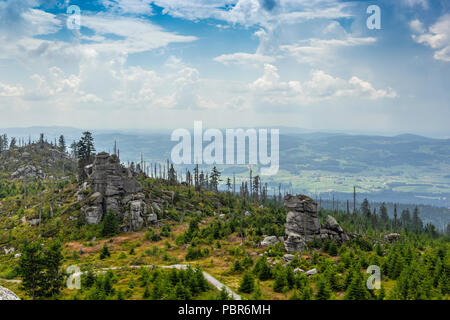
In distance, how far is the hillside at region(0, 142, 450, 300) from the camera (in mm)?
37656

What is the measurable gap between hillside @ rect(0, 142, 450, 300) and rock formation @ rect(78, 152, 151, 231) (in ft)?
0.97

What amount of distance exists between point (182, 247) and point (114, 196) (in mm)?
28982

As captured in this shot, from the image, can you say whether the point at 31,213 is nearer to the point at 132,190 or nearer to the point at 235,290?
the point at 132,190

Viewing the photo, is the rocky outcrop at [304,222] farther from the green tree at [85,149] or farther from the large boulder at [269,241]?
the green tree at [85,149]

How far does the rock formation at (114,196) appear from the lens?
3036 inches

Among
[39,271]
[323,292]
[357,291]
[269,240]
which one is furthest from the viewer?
[269,240]

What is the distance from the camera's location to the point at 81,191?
275ft

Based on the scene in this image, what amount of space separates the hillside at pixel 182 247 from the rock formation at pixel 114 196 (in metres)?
0.30

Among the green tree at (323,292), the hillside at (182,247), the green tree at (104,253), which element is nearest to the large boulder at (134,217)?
the hillside at (182,247)

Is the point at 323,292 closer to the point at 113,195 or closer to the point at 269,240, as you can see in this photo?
the point at 269,240

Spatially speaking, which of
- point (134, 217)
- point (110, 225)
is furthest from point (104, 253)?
point (134, 217)

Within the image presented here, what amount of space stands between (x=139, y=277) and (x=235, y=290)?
17.0 metres

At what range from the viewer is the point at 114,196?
266 feet

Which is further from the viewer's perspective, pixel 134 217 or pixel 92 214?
pixel 134 217
